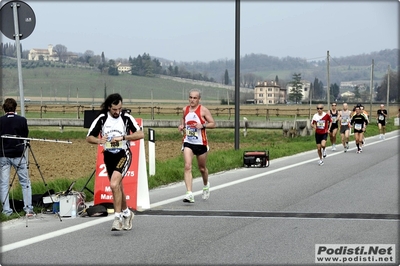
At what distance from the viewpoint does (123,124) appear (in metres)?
10.0

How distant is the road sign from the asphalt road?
10.1 feet

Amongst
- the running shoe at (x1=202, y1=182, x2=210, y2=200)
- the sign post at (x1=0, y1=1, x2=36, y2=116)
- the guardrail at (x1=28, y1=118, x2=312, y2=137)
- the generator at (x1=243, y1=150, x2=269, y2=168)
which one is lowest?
the guardrail at (x1=28, y1=118, x2=312, y2=137)

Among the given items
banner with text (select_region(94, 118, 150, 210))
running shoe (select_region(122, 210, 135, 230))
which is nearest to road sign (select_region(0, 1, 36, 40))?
banner with text (select_region(94, 118, 150, 210))

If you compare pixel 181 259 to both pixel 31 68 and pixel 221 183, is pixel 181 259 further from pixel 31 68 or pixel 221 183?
pixel 31 68

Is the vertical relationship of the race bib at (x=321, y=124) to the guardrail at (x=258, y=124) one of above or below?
above

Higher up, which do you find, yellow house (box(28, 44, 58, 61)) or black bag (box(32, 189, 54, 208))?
yellow house (box(28, 44, 58, 61))

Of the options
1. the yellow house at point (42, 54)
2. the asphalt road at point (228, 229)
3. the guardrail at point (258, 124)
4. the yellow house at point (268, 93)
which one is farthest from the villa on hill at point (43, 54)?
the asphalt road at point (228, 229)

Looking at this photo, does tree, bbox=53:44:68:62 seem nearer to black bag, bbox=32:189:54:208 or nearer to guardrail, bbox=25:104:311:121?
guardrail, bbox=25:104:311:121

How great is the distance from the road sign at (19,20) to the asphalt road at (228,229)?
3.09 meters

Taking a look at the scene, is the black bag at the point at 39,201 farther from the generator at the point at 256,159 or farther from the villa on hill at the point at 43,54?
the villa on hill at the point at 43,54

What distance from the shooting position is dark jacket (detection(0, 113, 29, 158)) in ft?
36.3

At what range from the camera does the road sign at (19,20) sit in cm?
1168

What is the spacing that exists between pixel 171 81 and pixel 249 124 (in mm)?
76634

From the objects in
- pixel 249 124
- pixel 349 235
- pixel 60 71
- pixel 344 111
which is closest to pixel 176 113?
pixel 249 124
